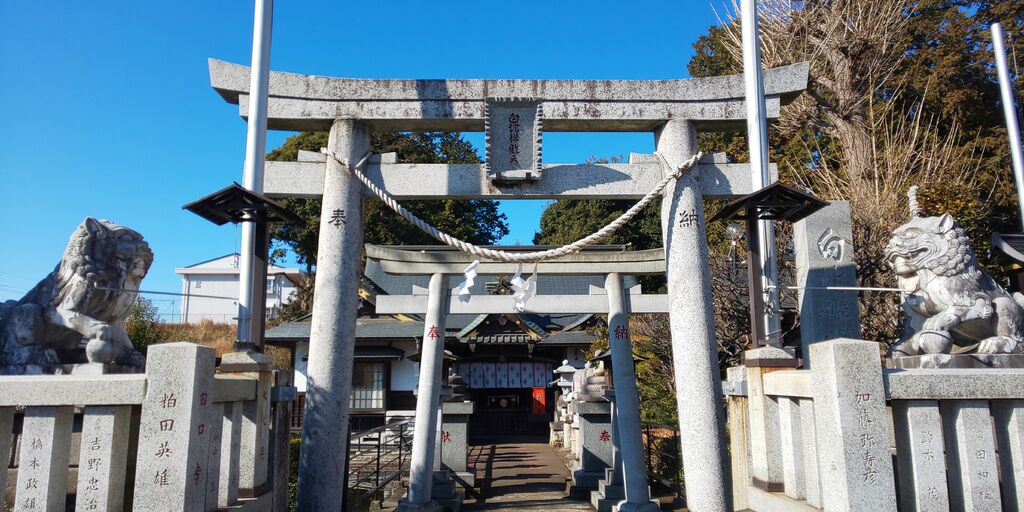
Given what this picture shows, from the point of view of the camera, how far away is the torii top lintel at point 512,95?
22.2ft

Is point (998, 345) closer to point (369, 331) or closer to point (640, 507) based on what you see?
point (640, 507)

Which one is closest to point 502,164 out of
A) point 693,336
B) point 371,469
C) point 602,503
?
point 693,336

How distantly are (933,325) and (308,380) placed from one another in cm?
562

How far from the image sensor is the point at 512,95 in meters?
6.88

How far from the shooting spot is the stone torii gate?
6434 mm

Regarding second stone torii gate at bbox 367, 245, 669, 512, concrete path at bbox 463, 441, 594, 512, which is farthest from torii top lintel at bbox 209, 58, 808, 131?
concrete path at bbox 463, 441, 594, 512

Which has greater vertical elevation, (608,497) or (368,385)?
(368,385)

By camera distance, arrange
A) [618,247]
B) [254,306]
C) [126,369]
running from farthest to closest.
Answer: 1. [618,247]
2. [254,306]
3. [126,369]

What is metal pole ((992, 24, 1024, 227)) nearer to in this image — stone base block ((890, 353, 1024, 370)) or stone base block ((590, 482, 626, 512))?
stone base block ((890, 353, 1024, 370))

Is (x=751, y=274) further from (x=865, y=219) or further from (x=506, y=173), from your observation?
(x=865, y=219)

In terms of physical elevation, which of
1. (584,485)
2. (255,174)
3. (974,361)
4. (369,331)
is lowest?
(584,485)

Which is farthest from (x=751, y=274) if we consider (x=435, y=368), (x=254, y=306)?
(x=254, y=306)

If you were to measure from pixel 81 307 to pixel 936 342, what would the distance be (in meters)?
6.86

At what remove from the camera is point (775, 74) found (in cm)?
696
